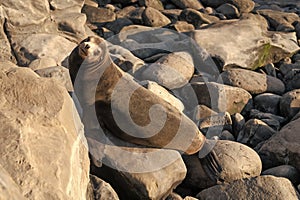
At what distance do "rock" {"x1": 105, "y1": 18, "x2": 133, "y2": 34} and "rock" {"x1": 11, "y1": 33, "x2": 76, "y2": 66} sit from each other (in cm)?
241

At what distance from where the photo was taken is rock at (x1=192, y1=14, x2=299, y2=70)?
28.2ft

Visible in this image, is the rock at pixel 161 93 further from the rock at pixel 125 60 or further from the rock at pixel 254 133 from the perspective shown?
the rock at pixel 125 60

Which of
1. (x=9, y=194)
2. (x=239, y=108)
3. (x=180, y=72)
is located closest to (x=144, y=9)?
(x=180, y=72)

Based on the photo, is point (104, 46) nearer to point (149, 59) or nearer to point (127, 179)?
point (127, 179)

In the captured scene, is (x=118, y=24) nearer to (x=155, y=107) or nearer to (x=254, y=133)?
(x=254, y=133)

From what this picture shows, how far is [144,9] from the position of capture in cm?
1065

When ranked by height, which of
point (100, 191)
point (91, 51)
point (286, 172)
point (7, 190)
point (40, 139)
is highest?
point (7, 190)

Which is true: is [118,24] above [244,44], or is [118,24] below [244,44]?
below

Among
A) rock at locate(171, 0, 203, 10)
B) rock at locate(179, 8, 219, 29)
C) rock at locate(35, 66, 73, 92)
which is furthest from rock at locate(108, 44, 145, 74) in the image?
rock at locate(171, 0, 203, 10)

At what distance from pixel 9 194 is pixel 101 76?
2.82 meters

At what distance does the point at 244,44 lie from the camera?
8.95 meters

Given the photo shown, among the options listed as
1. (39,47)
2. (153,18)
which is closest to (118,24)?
(153,18)

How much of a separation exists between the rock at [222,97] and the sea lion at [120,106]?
1862 millimetres

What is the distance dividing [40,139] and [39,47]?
426 centimetres
